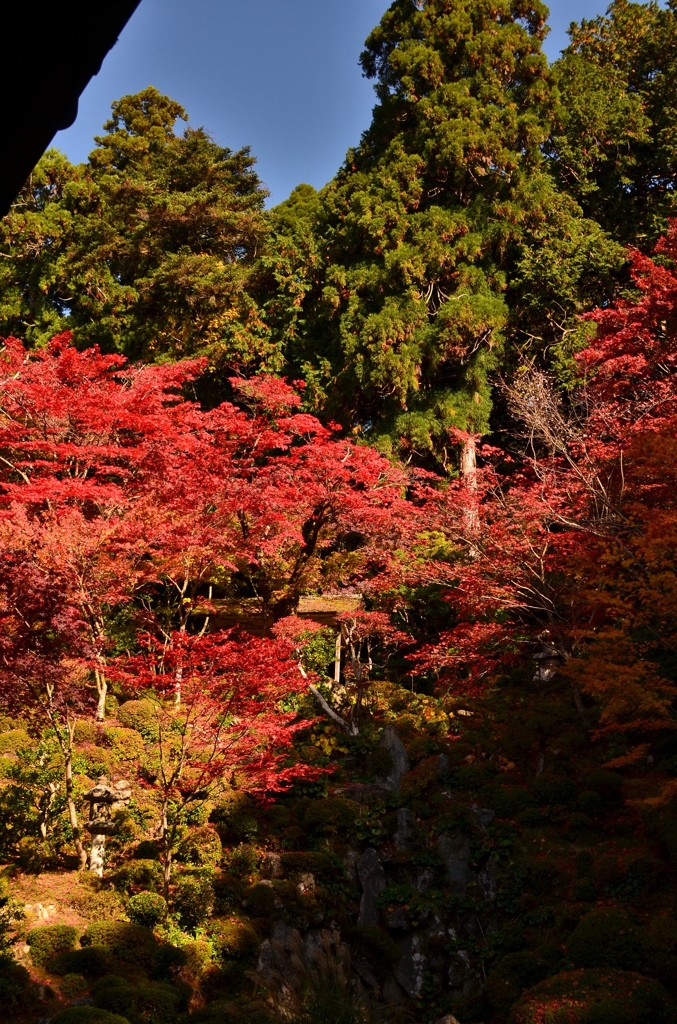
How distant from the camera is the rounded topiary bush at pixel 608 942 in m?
6.09

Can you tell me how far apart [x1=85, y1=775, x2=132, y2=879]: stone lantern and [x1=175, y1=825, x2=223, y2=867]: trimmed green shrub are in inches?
33.3

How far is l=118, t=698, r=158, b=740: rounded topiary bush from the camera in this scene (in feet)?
31.3

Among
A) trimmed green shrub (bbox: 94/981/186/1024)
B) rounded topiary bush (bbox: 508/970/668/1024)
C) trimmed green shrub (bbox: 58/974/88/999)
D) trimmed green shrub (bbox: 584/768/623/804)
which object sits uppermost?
trimmed green shrub (bbox: 584/768/623/804)

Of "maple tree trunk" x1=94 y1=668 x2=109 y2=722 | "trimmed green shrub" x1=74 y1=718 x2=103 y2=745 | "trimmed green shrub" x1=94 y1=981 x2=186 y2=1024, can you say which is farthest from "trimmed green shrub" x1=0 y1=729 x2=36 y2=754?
"trimmed green shrub" x1=94 y1=981 x2=186 y2=1024

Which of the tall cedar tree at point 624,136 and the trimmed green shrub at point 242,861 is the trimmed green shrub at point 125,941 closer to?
the trimmed green shrub at point 242,861

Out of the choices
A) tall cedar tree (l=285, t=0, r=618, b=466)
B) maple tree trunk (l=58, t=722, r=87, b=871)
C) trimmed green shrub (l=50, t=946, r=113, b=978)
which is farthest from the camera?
tall cedar tree (l=285, t=0, r=618, b=466)

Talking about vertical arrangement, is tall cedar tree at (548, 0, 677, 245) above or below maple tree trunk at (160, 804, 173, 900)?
above

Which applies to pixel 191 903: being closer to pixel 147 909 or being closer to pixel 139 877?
pixel 147 909

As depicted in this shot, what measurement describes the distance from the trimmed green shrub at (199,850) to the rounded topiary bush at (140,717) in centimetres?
175

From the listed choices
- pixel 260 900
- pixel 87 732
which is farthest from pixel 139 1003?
pixel 87 732

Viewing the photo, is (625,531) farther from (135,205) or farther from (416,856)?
(135,205)

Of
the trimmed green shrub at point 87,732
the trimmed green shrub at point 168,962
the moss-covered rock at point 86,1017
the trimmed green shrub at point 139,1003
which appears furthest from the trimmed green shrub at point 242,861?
the moss-covered rock at point 86,1017

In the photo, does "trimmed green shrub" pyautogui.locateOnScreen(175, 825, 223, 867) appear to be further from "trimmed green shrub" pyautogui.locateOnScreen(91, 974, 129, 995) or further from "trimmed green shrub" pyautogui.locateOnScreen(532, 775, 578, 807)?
"trimmed green shrub" pyautogui.locateOnScreen(532, 775, 578, 807)

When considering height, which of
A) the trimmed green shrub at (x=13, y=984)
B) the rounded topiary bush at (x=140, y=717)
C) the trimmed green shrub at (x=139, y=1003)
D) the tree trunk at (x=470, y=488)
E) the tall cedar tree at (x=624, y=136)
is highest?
the tall cedar tree at (x=624, y=136)
